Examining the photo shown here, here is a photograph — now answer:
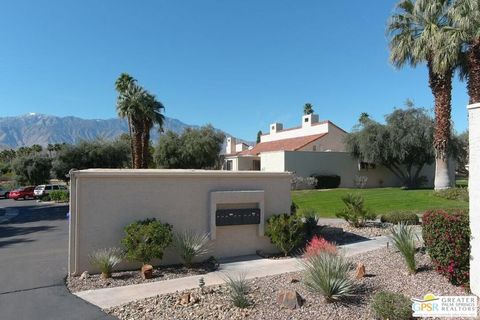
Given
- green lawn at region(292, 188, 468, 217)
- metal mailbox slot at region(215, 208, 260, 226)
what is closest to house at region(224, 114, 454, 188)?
green lawn at region(292, 188, 468, 217)

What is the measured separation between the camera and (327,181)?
3834cm

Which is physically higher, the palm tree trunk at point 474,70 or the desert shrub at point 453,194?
the palm tree trunk at point 474,70

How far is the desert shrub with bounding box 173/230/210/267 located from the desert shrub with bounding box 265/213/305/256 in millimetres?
1906

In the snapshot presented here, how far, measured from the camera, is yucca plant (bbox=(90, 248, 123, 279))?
9.02 meters

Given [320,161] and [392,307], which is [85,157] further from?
[392,307]

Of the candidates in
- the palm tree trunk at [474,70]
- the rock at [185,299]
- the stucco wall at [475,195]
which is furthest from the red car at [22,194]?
the stucco wall at [475,195]

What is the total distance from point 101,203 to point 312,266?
5.22 meters

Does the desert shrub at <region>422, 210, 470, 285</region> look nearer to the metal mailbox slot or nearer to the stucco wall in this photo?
the stucco wall

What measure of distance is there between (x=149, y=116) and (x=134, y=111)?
143cm

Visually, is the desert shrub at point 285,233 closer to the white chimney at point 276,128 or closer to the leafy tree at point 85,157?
the leafy tree at point 85,157

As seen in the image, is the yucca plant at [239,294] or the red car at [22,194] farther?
the red car at [22,194]

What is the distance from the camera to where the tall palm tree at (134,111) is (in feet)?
124

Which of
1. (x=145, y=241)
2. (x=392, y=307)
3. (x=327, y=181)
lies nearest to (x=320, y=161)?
(x=327, y=181)

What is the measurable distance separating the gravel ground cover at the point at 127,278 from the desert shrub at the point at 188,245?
10.7 inches
